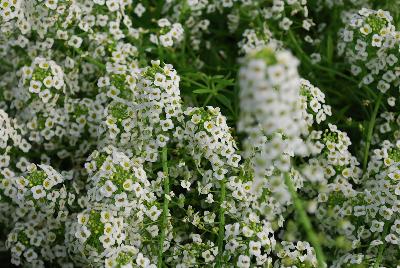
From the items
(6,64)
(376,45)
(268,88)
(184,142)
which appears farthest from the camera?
(6,64)

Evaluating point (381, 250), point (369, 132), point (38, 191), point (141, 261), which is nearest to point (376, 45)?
point (369, 132)

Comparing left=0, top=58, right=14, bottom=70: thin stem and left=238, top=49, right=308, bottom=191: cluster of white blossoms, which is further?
left=0, top=58, right=14, bottom=70: thin stem

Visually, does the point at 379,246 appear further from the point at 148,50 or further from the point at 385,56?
the point at 148,50

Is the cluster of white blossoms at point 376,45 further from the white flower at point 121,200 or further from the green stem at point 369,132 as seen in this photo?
the white flower at point 121,200

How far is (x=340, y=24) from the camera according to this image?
591 cm

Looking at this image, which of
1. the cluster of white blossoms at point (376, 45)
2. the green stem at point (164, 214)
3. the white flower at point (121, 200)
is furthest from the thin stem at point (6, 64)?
the cluster of white blossoms at point (376, 45)

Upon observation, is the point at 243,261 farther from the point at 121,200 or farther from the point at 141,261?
the point at 121,200

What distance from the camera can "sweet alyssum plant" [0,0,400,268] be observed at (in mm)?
4180

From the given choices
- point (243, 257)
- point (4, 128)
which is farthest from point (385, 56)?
point (4, 128)

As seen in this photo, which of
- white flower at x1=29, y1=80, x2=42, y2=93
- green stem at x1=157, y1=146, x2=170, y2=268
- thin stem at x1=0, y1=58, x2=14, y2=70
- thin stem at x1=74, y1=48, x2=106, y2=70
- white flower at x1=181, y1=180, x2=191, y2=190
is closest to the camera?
green stem at x1=157, y1=146, x2=170, y2=268

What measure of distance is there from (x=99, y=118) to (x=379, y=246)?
6.76 feet

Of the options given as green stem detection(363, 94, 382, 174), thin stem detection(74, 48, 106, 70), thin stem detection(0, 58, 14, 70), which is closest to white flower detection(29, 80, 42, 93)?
thin stem detection(74, 48, 106, 70)

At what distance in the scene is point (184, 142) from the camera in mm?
4660

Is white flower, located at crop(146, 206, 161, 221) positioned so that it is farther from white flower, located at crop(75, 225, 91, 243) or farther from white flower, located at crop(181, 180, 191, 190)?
white flower, located at crop(75, 225, 91, 243)
